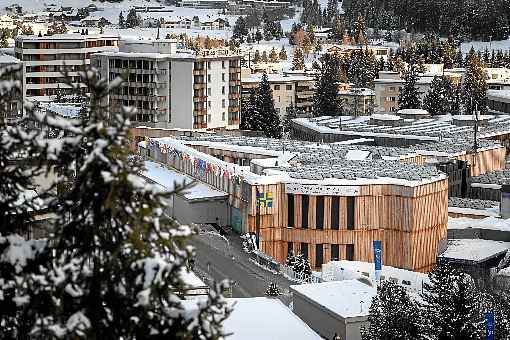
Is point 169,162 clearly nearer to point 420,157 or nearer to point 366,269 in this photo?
point 420,157

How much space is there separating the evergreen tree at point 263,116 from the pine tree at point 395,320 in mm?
41784

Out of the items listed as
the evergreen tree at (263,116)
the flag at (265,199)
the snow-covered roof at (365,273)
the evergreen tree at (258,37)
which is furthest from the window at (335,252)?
the evergreen tree at (258,37)

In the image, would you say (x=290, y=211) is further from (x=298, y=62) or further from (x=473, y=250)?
(x=298, y=62)

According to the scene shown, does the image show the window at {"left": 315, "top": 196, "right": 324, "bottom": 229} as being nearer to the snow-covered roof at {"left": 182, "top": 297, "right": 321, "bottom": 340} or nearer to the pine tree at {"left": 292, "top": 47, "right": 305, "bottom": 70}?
the snow-covered roof at {"left": 182, "top": 297, "right": 321, "bottom": 340}

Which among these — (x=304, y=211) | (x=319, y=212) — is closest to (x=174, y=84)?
(x=304, y=211)

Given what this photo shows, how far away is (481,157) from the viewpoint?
44.9 metres

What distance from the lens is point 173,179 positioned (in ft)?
114

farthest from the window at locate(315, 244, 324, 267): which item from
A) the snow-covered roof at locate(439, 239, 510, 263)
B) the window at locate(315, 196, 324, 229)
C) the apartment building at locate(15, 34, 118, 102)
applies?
the apartment building at locate(15, 34, 118, 102)

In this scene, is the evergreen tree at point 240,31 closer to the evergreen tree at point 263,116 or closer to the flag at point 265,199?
the evergreen tree at point 263,116

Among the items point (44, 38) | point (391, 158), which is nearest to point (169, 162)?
point (391, 158)

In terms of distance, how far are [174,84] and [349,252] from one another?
2348cm

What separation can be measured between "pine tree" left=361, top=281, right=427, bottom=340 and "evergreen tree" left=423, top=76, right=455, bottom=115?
47.7 meters

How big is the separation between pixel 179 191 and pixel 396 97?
66363 millimetres

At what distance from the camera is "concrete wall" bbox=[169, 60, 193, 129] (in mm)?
52281
